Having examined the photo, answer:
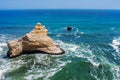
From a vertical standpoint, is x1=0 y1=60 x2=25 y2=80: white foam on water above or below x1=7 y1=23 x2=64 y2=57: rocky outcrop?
below

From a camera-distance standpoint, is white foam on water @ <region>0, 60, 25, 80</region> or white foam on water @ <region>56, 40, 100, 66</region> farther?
white foam on water @ <region>56, 40, 100, 66</region>

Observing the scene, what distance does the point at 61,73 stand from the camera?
39062mm

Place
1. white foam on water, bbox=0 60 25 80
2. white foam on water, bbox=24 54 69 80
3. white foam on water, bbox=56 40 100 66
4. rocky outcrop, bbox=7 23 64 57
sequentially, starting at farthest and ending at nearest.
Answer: rocky outcrop, bbox=7 23 64 57
white foam on water, bbox=56 40 100 66
white foam on water, bbox=0 60 25 80
white foam on water, bbox=24 54 69 80

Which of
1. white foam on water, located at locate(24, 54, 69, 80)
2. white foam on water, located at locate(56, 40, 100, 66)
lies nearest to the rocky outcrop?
white foam on water, located at locate(24, 54, 69, 80)

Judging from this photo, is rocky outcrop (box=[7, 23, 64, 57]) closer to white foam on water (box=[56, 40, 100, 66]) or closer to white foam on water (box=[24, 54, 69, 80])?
white foam on water (box=[24, 54, 69, 80])

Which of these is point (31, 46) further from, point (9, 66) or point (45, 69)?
point (45, 69)

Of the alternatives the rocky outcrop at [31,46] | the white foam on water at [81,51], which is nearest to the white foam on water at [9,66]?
the rocky outcrop at [31,46]

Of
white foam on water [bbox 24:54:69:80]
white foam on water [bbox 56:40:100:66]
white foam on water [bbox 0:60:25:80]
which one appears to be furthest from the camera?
white foam on water [bbox 56:40:100:66]

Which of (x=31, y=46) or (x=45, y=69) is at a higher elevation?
(x=31, y=46)

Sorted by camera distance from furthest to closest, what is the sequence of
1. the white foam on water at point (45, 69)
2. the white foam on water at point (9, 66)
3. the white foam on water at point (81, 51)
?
1. the white foam on water at point (81, 51)
2. the white foam on water at point (9, 66)
3. the white foam on water at point (45, 69)

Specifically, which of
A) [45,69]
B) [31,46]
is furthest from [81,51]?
[45,69]

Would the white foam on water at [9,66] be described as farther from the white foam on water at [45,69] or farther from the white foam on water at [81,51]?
the white foam on water at [81,51]

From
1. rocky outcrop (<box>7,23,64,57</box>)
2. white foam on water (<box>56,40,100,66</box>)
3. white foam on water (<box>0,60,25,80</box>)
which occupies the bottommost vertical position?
white foam on water (<box>0,60,25,80</box>)

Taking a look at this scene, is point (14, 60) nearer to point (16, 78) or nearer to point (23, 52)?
point (23, 52)
